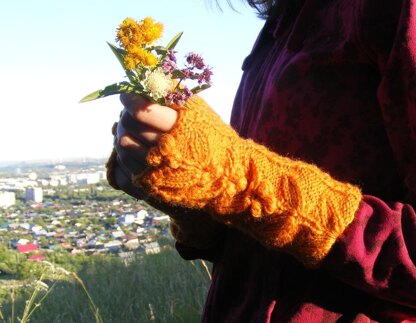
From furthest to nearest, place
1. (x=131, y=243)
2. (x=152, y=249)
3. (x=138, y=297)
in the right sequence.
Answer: (x=131, y=243) < (x=152, y=249) < (x=138, y=297)

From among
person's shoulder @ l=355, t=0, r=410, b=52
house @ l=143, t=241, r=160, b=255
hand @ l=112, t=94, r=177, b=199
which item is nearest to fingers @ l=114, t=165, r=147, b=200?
hand @ l=112, t=94, r=177, b=199

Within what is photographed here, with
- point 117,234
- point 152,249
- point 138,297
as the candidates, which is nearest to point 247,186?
point 138,297

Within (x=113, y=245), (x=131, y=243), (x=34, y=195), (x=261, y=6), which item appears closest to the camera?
(x=261, y=6)

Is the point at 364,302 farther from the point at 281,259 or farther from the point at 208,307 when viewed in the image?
the point at 208,307

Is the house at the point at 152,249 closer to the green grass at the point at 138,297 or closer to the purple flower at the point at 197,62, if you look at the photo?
the green grass at the point at 138,297

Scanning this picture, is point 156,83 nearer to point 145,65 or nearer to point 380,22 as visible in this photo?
point 145,65

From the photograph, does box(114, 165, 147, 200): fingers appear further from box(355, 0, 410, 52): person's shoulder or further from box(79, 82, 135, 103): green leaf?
box(355, 0, 410, 52): person's shoulder

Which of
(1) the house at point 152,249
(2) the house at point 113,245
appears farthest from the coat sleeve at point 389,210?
(2) the house at point 113,245
